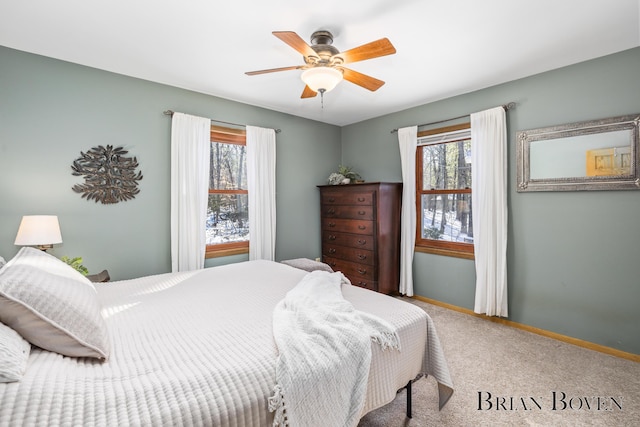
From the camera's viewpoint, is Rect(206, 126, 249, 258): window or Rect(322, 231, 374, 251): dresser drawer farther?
Rect(322, 231, 374, 251): dresser drawer

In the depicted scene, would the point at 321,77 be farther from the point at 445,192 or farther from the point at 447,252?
the point at 447,252

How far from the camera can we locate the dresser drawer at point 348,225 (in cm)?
377

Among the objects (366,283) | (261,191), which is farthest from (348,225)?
(261,191)

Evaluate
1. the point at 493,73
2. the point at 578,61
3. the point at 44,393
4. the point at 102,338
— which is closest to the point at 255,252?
the point at 102,338

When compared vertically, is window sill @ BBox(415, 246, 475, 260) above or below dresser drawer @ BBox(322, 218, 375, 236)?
below

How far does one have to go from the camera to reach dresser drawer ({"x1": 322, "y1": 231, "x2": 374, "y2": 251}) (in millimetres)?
3797

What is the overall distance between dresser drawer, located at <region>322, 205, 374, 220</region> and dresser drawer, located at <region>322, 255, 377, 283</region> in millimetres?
628

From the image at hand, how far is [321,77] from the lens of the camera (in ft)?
6.86

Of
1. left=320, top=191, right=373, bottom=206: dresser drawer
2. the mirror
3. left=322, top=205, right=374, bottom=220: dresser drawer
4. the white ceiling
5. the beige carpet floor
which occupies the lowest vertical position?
the beige carpet floor

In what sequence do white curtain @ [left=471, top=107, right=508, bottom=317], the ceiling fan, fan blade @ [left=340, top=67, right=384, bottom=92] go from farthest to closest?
white curtain @ [left=471, top=107, right=508, bottom=317] → fan blade @ [left=340, top=67, right=384, bottom=92] → the ceiling fan

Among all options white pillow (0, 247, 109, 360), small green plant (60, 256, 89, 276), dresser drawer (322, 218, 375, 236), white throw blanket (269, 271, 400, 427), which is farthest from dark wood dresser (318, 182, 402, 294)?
white pillow (0, 247, 109, 360)

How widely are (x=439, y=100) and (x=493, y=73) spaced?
79cm

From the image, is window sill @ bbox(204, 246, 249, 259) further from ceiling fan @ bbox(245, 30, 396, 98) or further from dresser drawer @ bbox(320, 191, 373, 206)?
ceiling fan @ bbox(245, 30, 396, 98)

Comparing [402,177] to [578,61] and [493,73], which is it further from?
[578,61]
